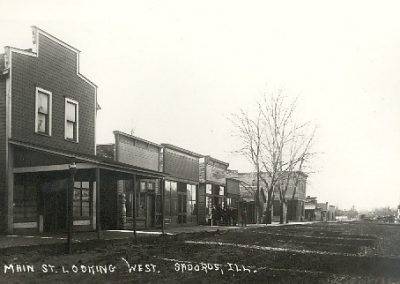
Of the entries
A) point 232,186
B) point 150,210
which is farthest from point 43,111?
point 232,186

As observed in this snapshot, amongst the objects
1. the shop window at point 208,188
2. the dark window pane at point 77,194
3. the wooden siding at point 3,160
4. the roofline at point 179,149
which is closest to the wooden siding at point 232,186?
the shop window at point 208,188

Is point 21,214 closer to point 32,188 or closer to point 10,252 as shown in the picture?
point 32,188

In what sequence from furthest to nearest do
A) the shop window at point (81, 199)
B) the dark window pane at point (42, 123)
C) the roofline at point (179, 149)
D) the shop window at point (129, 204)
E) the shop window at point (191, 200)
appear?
the shop window at point (191, 200), the roofline at point (179, 149), the shop window at point (129, 204), the shop window at point (81, 199), the dark window pane at point (42, 123)

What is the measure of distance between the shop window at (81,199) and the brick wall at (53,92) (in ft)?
5.11

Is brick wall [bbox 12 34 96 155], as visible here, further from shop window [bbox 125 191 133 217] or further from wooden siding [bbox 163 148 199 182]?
wooden siding [bbox 163 148 199 182]

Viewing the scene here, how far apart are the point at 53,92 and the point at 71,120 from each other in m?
1.77

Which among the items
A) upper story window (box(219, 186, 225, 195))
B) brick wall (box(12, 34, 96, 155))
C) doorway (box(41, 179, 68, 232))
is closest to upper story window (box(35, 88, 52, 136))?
brick wall (box(12, 34, 96, 155))

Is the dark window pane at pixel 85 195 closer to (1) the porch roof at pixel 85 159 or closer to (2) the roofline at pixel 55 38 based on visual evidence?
(1) the porch roof at pixel 85 159

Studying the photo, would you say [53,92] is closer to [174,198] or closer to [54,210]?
[54,210]

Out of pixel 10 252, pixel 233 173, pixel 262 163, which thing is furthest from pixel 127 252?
pixel 233 173

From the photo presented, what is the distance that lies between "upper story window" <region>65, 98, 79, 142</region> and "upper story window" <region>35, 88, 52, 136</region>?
4.21 feet

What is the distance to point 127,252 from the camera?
13070 mm

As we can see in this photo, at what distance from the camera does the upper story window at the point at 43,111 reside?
1884 cm

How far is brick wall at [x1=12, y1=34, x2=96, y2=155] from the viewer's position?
58.8 feet
